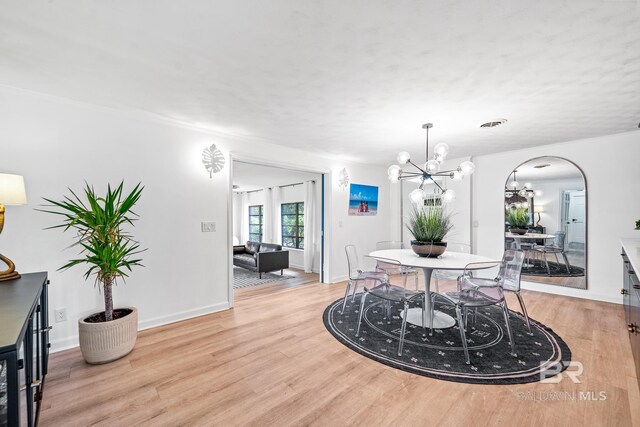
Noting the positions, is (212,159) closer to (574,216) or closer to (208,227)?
(208,227)

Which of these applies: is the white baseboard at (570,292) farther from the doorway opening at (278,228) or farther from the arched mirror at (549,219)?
the doorway opening at (278,228)

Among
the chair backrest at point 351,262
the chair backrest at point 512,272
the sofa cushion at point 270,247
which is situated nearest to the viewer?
the chair backrest at point 512,272

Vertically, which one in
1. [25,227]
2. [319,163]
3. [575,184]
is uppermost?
[319,163]

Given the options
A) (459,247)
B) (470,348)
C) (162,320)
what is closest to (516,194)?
(459,247)

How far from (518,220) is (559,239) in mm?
600

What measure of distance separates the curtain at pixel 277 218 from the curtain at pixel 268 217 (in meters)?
0.07

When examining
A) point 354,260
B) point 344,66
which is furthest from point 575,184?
point 344,66

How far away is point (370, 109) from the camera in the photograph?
273cm

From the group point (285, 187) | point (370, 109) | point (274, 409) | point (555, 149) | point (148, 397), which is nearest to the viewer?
point (274, 409)

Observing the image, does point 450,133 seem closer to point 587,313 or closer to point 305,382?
point 587,313

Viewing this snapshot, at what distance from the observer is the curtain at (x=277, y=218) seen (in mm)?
7750

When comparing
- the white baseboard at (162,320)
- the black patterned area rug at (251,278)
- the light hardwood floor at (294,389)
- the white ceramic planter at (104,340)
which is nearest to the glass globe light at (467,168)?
the light hardwood floor at (294,389)

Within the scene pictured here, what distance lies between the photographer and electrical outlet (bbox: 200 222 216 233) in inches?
131

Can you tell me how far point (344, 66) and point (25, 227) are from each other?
303cm
